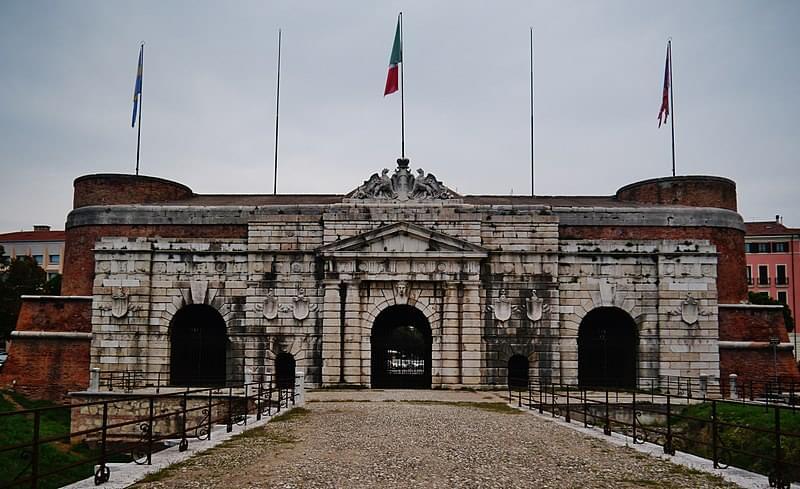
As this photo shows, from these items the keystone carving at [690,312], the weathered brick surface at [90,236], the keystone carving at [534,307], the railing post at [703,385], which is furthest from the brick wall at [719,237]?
the weathered brick surface at [90,236]

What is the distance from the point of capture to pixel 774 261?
6038 cm

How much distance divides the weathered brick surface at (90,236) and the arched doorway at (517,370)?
10924 mm

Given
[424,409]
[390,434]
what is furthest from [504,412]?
[390,434]

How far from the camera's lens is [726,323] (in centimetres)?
3056

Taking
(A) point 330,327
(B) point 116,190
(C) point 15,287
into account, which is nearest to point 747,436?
(A) point 330,327

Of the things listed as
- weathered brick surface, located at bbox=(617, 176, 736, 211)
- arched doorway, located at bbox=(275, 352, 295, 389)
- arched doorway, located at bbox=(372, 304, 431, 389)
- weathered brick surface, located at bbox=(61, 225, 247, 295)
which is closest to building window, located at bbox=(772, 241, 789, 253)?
weathered brick surface, located at bbox=(617, 176, 736, 211)

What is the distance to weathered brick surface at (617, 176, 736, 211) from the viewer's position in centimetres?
3366

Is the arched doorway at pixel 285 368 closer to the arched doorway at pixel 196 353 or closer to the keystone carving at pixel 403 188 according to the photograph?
the arched doorway at pixel 196 353

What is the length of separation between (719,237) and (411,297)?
12854 millimetres

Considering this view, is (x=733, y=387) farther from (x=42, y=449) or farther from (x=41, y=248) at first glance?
(x=41, y=248)

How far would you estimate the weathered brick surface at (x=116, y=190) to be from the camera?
33.8 metres

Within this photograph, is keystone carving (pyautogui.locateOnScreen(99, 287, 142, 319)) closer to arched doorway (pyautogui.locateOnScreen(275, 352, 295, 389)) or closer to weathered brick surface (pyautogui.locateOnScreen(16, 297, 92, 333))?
weathered brick surface (pyautogui.locateOnScreen(16, 297, 92, 333))

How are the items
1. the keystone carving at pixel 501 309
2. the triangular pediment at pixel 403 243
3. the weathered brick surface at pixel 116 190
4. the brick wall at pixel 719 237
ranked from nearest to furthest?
the triangular pediment at pixel 403 243
the keystone carving at pixel 501 309
the brick wall at pixel 719 237
the weathered brick surface at pixel 116 190

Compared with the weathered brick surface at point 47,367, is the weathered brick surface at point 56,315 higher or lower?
higher
